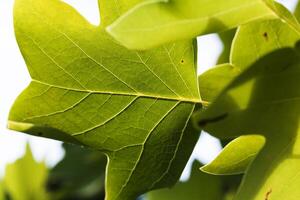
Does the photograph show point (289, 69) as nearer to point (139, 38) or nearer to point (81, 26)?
point (139, 38)

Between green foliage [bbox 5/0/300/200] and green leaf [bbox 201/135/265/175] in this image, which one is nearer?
green foliage [bbox 5/0/300/200]

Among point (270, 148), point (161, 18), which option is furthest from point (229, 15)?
point (270, 148)

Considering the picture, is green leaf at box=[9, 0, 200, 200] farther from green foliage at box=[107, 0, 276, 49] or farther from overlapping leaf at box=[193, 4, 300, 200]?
green foliage at box=[107, 0, 276, 49]

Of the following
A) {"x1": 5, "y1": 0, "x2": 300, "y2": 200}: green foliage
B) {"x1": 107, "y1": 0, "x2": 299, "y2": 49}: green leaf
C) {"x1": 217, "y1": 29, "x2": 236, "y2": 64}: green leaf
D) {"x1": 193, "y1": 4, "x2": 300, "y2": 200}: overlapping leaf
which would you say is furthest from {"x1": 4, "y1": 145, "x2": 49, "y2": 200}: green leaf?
{"x1": 107, "y1": 0, "x2": 299, "y2": 49}: green leaf

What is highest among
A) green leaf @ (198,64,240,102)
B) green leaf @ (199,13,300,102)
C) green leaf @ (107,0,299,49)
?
green leaf @ (107,0,299,49)

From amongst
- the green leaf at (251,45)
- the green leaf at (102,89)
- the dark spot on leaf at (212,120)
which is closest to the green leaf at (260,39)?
the green leaf at (251,45)

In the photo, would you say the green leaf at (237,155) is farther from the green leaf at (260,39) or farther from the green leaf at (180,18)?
the green leaf at (180,18)
